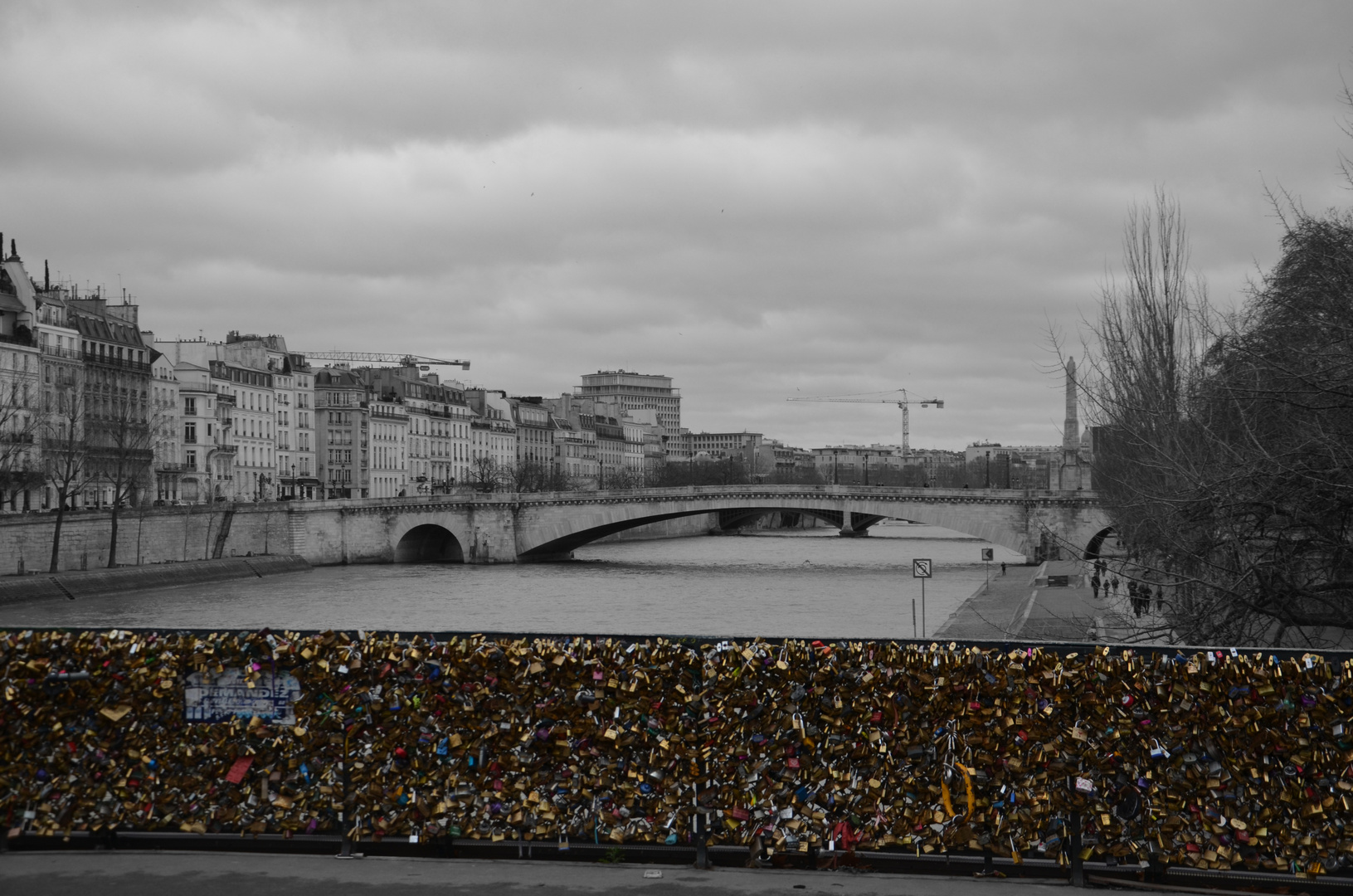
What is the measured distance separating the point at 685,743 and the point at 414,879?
4.54 ft

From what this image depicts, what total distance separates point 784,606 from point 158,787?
121ft

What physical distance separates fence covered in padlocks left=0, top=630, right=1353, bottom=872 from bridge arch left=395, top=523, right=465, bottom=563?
61853 millimetres

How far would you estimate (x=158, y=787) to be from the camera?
7137 mm

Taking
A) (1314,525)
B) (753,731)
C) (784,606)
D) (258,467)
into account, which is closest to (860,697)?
(753,731)

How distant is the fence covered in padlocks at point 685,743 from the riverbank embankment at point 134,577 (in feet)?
121

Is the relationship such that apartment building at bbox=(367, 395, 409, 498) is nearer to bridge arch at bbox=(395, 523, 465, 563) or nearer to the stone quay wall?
bridge arch at bbox=(395, 523, 465, 563)

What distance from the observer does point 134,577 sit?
156ft

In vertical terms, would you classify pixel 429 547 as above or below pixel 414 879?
below

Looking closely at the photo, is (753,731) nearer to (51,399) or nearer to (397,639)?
(397,639)

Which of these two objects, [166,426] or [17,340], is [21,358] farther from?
[166,426]

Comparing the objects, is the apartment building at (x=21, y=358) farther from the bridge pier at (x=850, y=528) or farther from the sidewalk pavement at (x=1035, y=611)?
the bridge pier at (x=850, y=528)

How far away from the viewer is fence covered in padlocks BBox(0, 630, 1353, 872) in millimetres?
6438

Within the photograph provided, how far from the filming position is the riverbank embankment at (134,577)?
138 ft

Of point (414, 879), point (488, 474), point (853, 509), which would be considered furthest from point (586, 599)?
point (488, 474)
